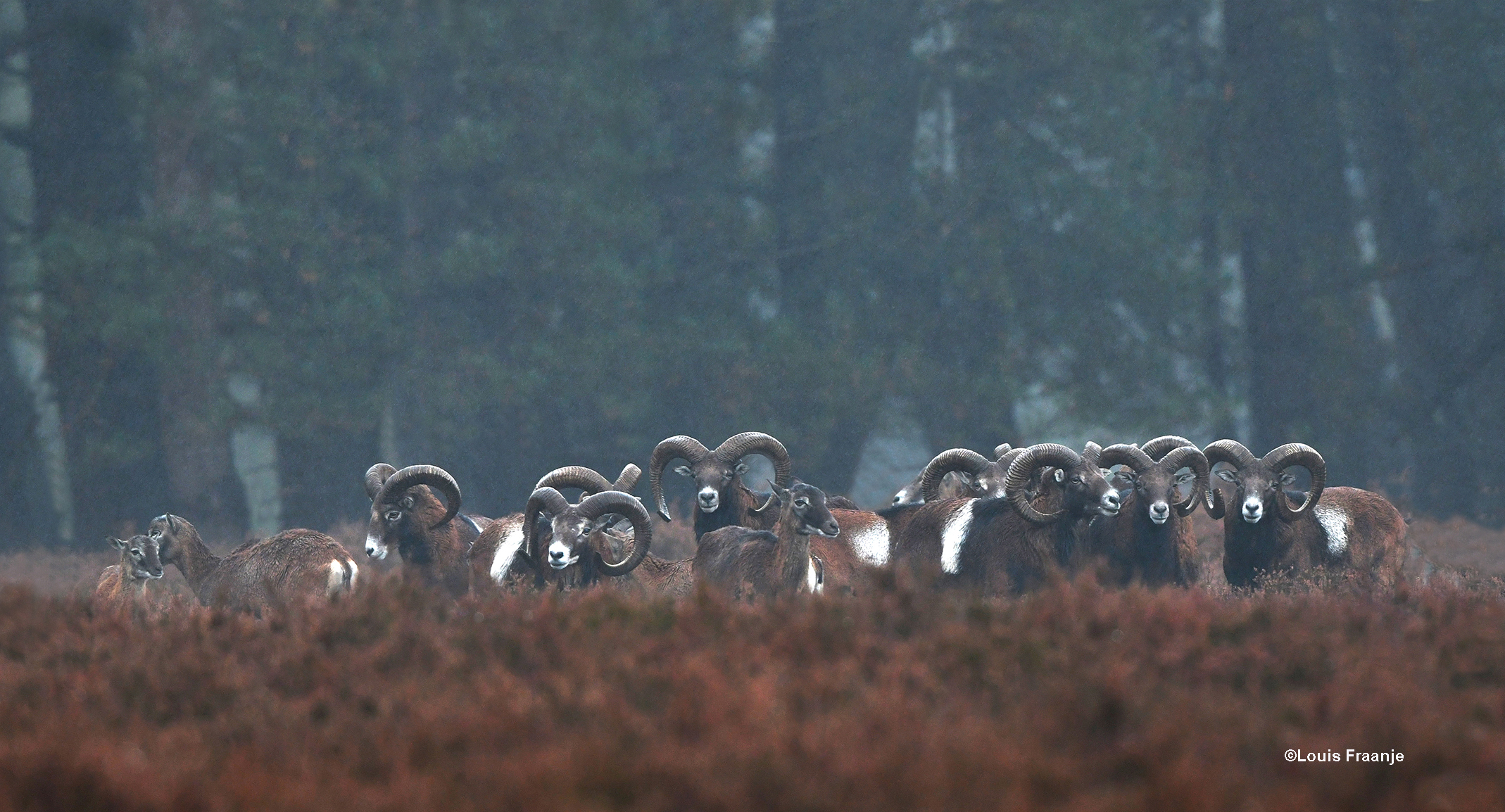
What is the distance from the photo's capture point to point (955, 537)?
1500 centimetres

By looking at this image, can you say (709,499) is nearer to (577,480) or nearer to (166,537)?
(577,480)

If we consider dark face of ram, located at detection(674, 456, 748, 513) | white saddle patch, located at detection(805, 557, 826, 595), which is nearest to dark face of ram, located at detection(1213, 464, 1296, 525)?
white saddle patch, located at detection(805, 557, 826, 595)

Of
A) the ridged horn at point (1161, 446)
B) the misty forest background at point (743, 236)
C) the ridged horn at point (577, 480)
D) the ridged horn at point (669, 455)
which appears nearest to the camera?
the ridged horn at point (577, 480)

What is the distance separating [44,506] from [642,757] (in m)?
24.1

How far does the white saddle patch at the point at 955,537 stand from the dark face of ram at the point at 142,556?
8174 mm

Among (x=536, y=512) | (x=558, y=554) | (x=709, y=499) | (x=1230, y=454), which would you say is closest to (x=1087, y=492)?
(x=1230, y=454)

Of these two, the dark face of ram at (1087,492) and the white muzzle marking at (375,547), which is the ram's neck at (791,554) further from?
the white muzzle marking at (375,547)

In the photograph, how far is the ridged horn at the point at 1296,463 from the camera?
1532 cm

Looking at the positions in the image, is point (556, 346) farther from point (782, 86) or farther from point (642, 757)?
point (642, 757)

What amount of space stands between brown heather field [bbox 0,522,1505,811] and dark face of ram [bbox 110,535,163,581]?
6518 millimetres

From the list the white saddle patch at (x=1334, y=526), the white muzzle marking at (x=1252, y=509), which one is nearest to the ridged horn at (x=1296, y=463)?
the white saddle patch at (x=1334, y=526)

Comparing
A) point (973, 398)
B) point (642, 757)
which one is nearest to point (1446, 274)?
point (973, 398)

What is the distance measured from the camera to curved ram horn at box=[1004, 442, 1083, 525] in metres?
14.4

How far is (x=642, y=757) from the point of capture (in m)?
5.45
